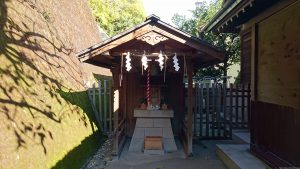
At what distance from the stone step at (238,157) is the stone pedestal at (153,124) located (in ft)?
6.44

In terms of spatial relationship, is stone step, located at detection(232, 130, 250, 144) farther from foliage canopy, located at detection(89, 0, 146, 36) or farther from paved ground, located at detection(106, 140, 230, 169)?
foliage canopy, located at detection(89, 0, 146, 36)

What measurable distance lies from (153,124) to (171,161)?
6.62 ft

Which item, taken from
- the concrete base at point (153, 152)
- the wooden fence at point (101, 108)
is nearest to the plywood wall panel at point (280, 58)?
the concrete base at point (153, 152)

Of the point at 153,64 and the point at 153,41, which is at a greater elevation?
the point at 153,41

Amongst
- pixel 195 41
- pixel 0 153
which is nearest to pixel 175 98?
pixel 195 41

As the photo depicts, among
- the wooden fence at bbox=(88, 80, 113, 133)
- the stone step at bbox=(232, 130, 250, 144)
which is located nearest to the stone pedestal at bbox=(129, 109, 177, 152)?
the wooden fence at bbox=(88, 80, 113, 133)

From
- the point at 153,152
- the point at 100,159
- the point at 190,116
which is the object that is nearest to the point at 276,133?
the point at 190,116

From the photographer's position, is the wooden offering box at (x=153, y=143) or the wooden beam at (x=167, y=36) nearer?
the wooden beam at (x=167, y=36)

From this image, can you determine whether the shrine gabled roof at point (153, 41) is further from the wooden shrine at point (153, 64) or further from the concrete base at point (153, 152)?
the concrete base at point (153, 152)

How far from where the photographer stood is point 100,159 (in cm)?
886

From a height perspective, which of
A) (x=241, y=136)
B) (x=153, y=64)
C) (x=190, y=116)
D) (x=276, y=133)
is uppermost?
(x=153, y=64)

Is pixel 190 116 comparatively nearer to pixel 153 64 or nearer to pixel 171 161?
pixel 171 161

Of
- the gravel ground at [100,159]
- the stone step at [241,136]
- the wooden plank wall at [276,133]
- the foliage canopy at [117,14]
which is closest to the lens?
the wooden plank wall at [276,133]

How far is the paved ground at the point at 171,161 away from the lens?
321 inches
